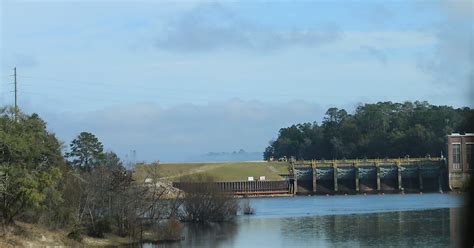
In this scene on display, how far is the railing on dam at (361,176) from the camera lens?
177 meters

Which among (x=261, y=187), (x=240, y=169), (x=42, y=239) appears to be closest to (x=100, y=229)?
(x=42, y=239)

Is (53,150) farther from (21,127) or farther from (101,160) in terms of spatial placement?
(101,160)

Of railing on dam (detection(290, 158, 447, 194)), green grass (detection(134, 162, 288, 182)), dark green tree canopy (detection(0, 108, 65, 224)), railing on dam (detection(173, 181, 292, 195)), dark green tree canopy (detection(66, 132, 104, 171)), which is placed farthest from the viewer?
railing on dam (detection(290, 158, 447, 194))

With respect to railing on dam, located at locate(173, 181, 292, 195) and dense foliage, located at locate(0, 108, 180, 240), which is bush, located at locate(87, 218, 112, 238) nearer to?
dense foliage, located at locate(0, 108, 180, 240)

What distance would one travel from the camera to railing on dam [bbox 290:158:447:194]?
582 ft

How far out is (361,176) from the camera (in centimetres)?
18012

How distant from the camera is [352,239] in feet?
218

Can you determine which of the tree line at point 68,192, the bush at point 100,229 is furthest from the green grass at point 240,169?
the bush at point 100,229

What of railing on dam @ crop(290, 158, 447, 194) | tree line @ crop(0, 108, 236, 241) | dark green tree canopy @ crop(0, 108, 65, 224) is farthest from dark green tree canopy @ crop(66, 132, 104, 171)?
railing on dam @ crop(290, 158, 447, 194)

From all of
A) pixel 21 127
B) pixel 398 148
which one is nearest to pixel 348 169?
pixel 398 148

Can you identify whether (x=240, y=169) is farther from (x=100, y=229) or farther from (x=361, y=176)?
(x=100, y=229)

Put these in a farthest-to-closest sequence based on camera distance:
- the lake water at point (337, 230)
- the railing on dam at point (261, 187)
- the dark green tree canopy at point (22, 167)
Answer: the railing on dam at point (261, 187), the lake water at point (337, 230), the dark green tree canopy at point (22, 167)

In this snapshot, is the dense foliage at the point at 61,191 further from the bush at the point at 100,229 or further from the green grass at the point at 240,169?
the green grass at the point at 240,169

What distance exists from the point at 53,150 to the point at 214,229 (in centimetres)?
2547
